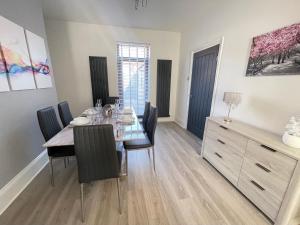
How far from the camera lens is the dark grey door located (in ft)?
9.14

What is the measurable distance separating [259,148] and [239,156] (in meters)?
0.30

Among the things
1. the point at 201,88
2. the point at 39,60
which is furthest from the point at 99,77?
the point at 201,88

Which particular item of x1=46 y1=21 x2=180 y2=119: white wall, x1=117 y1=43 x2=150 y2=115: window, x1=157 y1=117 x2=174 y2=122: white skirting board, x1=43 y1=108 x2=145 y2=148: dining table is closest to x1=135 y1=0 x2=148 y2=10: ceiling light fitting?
x1=46 y1=21 x2=180 y2=119: white wall

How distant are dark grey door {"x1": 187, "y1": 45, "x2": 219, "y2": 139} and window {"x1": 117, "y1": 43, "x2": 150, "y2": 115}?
1463 millimetres

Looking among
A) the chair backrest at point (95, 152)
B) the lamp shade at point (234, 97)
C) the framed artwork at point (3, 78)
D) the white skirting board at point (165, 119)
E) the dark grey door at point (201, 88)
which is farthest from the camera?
the white skirting board at point (165, 119)

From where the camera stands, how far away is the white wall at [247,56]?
1.54 meters

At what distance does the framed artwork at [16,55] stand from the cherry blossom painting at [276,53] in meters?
3.15

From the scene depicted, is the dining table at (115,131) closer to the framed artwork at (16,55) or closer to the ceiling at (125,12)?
the framed artwork at (16,55)

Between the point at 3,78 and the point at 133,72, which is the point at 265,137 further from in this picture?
the point at 133,72

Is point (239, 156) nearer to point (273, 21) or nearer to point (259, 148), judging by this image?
point (259, 148)

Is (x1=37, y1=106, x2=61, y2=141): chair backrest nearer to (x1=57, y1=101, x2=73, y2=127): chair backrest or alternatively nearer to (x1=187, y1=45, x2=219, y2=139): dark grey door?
(x1=57, y1=101, x2=73, y2=127): chair backrest

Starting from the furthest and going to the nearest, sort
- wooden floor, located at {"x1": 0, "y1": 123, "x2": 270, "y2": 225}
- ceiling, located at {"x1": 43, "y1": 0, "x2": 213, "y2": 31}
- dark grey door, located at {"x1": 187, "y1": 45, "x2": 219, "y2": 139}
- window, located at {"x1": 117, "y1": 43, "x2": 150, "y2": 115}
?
window, located at {"x1": 117, "y1": 43, "x2": 150, "y2": 115} → dark grey door, located at {"x1": 187, "y1": 45, "x2": 219, "y2": 139} → ceiling, located at {"x1": 43, "y1": 0, "x2": 213, "y2": 31} → wooden floor, located at {"x1": 0, "y1": 123, "x2": 270, "y2": 225}

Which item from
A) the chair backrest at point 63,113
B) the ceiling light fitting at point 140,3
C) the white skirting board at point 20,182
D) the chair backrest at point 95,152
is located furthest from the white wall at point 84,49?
Answer: the chair backrest at point 95,152

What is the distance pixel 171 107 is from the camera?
454 centimetres
